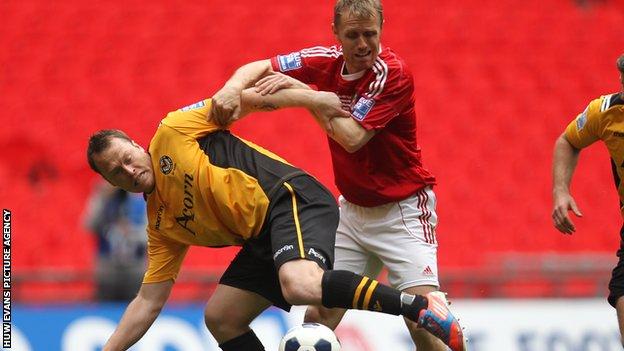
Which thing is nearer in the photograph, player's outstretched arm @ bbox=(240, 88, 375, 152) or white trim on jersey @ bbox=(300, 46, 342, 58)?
player's outstretched arm @ bbox=(240, 88, 375, 152)

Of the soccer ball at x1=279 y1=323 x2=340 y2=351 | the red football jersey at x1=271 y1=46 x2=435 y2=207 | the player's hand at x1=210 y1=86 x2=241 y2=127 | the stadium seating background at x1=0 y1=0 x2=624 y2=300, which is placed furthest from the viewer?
the stadium seating background at x1=0 y1=0 x2=624 y2=300

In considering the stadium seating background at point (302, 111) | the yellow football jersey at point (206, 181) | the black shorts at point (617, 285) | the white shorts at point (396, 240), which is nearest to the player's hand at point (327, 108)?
the yellow football jersey at point (206, 181)

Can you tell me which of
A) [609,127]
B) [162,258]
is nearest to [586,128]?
[609,127]

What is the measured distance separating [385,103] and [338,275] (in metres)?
0.97

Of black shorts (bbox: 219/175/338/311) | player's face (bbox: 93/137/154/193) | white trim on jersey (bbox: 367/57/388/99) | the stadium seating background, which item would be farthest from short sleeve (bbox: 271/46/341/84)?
the stadium seating background

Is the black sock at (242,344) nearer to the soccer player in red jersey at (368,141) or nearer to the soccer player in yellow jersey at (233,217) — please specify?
the soccer player in yellow jersey at (233,217)

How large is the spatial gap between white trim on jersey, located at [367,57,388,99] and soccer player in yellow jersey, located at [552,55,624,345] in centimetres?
114

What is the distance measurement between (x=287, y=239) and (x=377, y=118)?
2.55 ft

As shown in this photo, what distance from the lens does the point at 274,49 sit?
1349cm

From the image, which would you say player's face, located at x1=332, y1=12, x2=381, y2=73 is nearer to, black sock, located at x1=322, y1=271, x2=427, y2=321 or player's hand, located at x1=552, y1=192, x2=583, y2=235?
black sock, located at x1=322, y1=271, x2=427, y2=321

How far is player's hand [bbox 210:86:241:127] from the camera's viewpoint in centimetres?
572

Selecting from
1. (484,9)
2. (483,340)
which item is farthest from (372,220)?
(484,9)

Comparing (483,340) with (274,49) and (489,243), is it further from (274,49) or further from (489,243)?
(274,49)

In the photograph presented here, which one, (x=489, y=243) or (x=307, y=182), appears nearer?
(x=307, y=182)
